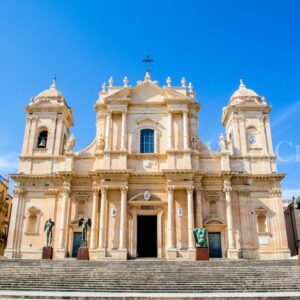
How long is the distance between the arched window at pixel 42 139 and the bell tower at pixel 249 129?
13.7m

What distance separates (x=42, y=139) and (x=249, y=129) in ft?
50.8

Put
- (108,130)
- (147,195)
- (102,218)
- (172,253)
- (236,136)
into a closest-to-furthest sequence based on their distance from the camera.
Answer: (172,253) < (102,218) < (147,195) < (108,130) < (236,136)

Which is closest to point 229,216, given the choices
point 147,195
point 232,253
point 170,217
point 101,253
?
point 232,253

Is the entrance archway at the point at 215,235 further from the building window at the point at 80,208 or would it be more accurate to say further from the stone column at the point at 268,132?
the building window at the point at 80,208

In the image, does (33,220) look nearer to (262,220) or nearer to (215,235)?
(215,235)

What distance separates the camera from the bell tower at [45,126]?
86.0 feet

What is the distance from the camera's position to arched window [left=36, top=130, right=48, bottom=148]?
26.5 m

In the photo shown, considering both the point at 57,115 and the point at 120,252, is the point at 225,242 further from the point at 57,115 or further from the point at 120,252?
Result: the point at 57,115

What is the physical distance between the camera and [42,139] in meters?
26.8

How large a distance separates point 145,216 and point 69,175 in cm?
587

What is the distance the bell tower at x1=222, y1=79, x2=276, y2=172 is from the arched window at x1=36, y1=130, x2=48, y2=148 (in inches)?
541

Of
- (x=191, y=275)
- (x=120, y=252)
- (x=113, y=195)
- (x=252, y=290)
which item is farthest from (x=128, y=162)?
(x=252, y=290)

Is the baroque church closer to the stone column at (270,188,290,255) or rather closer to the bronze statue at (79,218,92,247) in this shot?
the stone column at (270,188,290,255)

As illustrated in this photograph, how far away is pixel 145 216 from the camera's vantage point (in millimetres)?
23969
